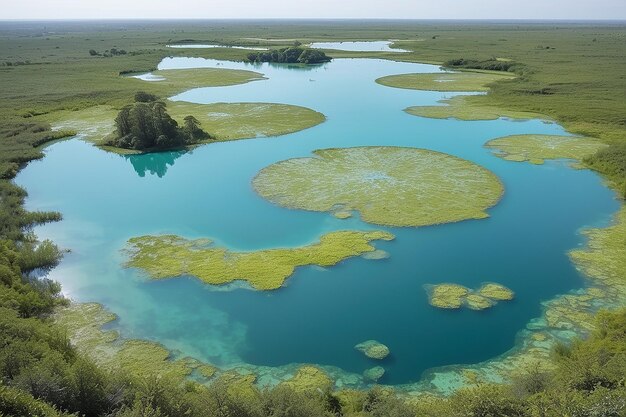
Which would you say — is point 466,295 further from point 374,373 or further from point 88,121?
point 88,121

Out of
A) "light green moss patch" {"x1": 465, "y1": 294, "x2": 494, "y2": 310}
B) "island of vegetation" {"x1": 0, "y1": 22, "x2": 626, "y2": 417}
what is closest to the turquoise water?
"light green moss patch" {"x1": 465, "y1": 294, "x2": 494, "y2": 310}

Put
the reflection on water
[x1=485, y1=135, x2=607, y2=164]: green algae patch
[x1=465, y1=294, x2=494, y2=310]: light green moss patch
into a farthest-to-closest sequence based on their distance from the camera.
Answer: [x1=485, y1=135, x2=607, y2=164]: green algae patch
the reflection on water
[x1=465, y1=294, x2=494, y2=310]: light green moss patch

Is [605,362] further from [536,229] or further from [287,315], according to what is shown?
[536,229]

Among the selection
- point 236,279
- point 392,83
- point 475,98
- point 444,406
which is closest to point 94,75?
point 392,83

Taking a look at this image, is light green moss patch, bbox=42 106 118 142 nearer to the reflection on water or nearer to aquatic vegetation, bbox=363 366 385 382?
the reflection on water

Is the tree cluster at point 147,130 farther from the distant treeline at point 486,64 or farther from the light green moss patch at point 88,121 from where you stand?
the distant treeline at point 486,64

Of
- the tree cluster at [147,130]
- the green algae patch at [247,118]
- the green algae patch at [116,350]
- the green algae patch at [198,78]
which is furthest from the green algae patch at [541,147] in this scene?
the green algae patch at [198,78]
